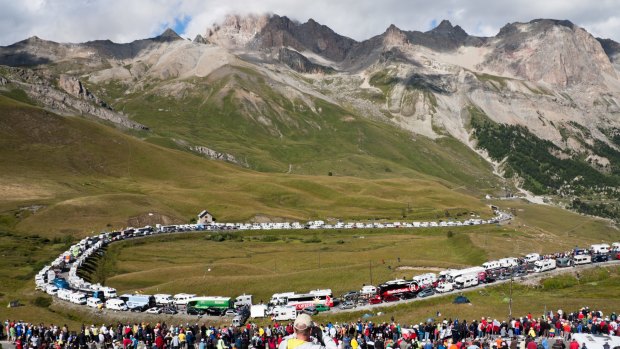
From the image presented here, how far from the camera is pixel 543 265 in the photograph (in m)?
106

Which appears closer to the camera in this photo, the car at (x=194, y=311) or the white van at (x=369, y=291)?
the car at (x=194, y=311)

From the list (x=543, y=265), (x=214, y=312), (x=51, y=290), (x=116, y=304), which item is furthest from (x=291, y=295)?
(x=543, y=265)

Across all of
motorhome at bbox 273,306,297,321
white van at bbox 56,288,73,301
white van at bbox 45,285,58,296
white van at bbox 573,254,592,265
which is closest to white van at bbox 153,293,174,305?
white van at bbox 56,288,73,301

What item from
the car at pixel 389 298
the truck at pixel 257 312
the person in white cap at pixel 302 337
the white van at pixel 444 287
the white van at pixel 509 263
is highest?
the person in white cap at pixel 302 337

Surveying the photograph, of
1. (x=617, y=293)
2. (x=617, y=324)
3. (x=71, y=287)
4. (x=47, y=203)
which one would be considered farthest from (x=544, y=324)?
A: (x=47, y=203)

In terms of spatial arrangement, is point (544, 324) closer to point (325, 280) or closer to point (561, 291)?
point (561, 291)

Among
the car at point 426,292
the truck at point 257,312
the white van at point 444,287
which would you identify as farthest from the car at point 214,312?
the white van at point 444,287

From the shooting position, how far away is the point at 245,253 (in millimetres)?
157750

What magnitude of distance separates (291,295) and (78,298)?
36182mm

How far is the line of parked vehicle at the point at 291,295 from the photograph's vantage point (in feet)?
280

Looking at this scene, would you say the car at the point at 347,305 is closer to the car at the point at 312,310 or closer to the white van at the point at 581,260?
the car at the point at 312,310

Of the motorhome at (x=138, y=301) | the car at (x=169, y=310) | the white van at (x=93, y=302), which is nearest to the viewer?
the car at (x=169, y=310)

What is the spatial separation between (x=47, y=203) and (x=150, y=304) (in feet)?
418

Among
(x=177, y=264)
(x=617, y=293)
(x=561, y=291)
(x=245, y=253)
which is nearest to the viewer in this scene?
(x=617, y=293)
